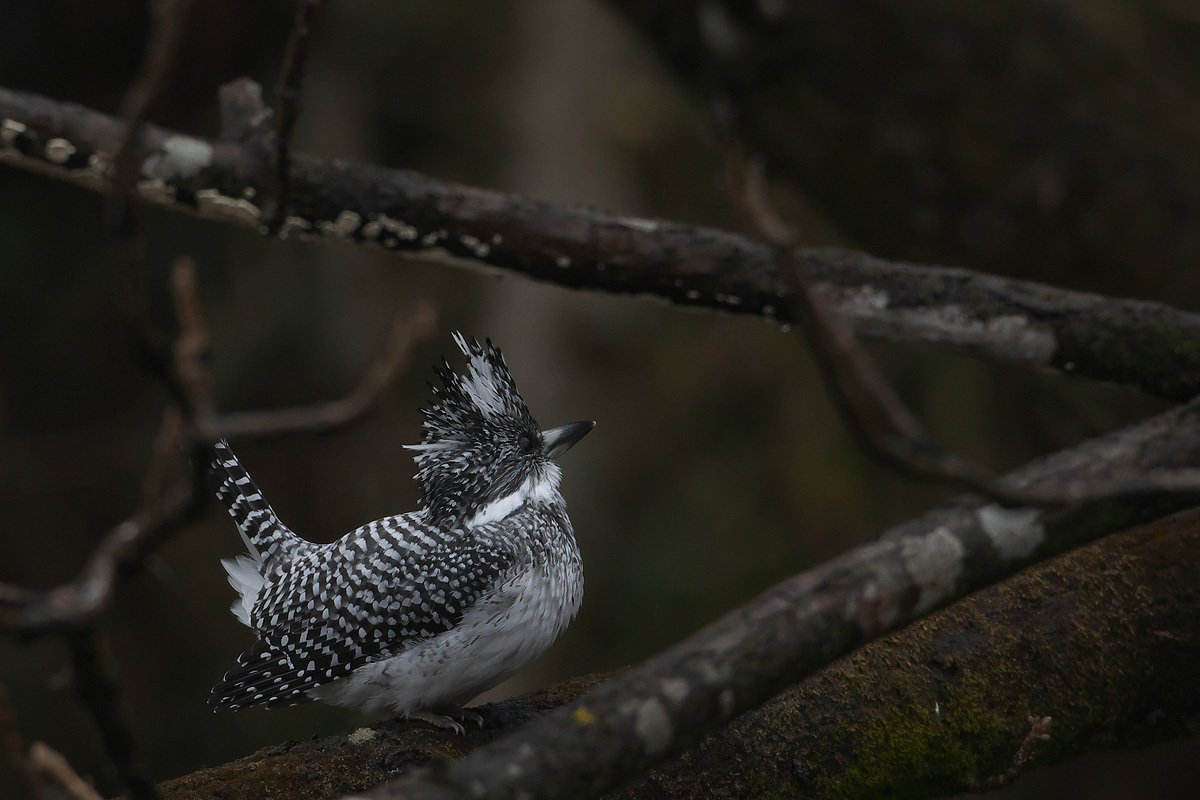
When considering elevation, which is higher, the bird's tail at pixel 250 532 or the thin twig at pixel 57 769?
the bird's tail at pixel 250 532

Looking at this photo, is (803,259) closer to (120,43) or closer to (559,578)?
(559,578)

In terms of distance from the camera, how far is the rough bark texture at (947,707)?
231cm

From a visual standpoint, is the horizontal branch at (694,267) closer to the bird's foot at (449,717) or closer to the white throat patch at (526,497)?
the white throat patch at (526,497)

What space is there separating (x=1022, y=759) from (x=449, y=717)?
1.41 metres

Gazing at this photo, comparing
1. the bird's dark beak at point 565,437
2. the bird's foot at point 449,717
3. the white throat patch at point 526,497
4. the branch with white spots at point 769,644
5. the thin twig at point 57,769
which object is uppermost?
the bird's dark beak at point 565,437

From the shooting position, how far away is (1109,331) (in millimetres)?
2863

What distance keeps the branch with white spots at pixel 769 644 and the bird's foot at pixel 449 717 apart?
0.95 m

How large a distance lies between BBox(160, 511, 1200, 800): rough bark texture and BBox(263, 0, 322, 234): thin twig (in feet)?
4.40

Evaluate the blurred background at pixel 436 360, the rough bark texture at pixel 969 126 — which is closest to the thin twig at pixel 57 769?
the rough bark texture at pixel 969 126

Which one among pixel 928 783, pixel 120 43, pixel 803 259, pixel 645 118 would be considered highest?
pixel 120 43

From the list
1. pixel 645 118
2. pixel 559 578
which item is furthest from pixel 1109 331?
pixel 645 118

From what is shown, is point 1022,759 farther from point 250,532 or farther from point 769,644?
point 250,532

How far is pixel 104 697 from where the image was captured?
1240mm

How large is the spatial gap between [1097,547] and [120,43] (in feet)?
21.8
